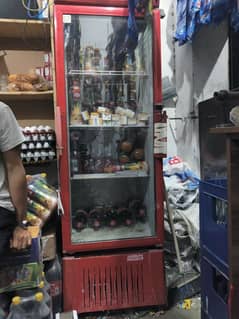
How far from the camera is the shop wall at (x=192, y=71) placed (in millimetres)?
2559

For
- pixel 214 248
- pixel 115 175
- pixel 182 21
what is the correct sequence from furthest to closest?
1. pixel 182 21
2. pixel 115 175
3. pixel 214 248

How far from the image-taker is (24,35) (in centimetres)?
250

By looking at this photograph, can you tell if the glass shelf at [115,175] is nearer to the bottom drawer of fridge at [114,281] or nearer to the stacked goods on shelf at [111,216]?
the stacked goods on shelf at [111,216]

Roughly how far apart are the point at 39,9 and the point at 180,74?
1504mm

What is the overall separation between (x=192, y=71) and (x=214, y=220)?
180 centimetres

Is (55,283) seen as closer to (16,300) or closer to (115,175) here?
(16,300)

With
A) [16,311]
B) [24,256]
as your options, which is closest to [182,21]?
Answer: [24,256]

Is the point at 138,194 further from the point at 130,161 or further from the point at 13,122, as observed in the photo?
the point at 13,122

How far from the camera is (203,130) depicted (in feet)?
6.79

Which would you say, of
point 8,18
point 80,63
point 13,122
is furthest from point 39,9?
point 13,122

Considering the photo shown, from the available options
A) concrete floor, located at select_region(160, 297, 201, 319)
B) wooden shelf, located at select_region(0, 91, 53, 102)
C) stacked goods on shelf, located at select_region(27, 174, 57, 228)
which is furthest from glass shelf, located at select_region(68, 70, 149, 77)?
concrete floor, located at select_region(160, 297, 201, 319)

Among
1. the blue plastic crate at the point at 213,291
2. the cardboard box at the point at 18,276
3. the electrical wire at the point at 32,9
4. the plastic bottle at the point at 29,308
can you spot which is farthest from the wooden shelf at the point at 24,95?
the blue plastic crate at the point at 213,291

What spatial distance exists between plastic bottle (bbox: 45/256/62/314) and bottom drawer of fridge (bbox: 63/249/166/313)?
0.03m

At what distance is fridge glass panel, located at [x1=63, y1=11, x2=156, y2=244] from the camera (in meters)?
2.20
